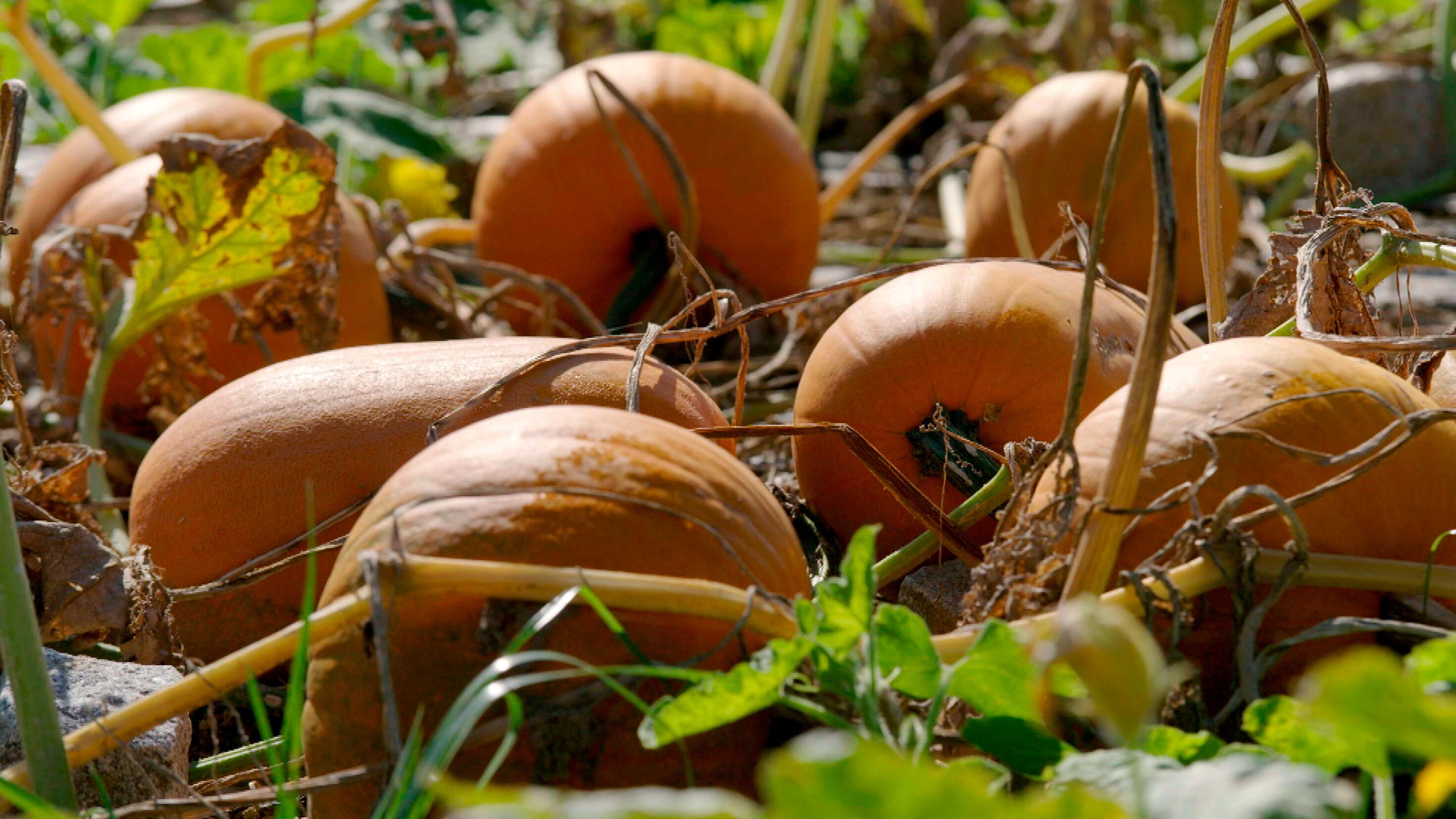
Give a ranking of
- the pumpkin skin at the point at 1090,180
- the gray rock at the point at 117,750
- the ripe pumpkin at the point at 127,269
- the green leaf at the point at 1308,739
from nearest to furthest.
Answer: the green leaf at the point at 1308,739
the gray rock at the point at 117,750
the ripe pumpkin at the point at 127,269
the pumpkin skin at the point at 1090,180

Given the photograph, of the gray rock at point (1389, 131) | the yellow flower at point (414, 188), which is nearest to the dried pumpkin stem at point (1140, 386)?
the yellow flower at point (414, 188)

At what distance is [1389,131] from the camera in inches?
177

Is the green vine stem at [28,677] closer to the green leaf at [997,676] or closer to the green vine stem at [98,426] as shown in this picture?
the green leaf at [997,676]

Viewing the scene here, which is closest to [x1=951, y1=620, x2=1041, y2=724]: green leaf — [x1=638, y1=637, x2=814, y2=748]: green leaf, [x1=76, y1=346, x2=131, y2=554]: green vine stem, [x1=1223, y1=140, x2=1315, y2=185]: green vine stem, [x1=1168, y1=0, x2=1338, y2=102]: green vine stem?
[x1=638, y1=637, x2=814, y2=748]: green leaf

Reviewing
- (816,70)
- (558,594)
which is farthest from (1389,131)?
(558,594)

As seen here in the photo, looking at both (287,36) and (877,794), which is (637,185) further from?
(877,794)

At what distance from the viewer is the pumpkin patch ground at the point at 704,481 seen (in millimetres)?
984

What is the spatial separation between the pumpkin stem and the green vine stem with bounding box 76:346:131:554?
4.02ft

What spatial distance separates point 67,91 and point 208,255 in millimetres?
950

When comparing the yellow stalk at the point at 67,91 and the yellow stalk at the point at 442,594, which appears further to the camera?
the yellow stalk at the point at 67,91

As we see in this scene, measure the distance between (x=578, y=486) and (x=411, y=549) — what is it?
152mm

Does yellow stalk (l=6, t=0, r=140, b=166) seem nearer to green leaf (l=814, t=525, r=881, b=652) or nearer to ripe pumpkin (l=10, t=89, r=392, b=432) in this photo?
ripe pumpkin (l=10, t=89, r=392, b=432)

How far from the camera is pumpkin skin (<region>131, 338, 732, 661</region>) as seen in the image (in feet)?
5.48

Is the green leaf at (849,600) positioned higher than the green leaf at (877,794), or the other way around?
the green leaf at (877,794)
